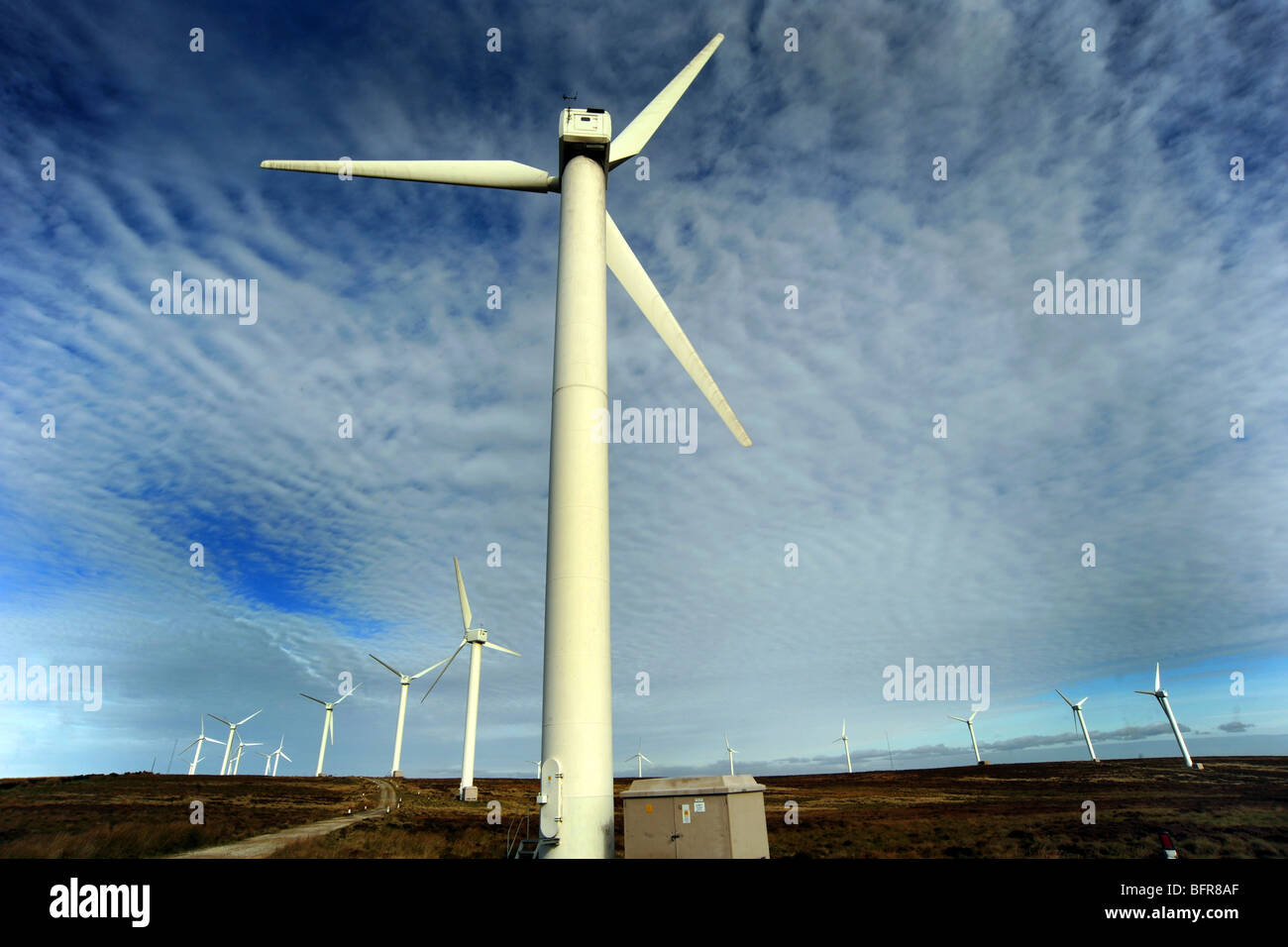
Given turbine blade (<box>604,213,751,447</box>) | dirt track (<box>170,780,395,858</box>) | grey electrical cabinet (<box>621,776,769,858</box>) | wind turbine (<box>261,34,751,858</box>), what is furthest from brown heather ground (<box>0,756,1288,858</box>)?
turbine blade (<box>604,213,751,447</box>)

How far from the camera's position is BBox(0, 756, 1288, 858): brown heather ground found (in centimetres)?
2944

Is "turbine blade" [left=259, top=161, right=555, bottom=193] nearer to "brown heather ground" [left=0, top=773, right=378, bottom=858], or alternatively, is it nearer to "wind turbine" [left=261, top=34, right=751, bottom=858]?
"wind turbine" [left=261, top=34, right=751, bottom=858]

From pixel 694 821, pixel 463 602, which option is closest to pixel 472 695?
pixel 463 602

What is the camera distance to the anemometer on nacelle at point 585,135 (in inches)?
905

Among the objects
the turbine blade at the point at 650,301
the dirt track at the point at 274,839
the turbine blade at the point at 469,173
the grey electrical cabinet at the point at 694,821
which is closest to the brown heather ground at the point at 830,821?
the dirt track at the point at 274,839

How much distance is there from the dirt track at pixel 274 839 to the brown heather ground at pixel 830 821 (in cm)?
124

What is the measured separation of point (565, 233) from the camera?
21891mm

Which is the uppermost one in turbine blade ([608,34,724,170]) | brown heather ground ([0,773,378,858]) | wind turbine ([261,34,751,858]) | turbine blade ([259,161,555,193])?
turbine blade ([608,34,724,170])

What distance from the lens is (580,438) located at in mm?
19219

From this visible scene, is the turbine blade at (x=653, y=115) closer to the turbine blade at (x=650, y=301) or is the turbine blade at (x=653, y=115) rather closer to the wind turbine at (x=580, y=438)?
the wind turbine at (x=580, y=438)

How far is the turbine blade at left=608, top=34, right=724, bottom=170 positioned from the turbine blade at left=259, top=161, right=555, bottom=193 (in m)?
2.78
